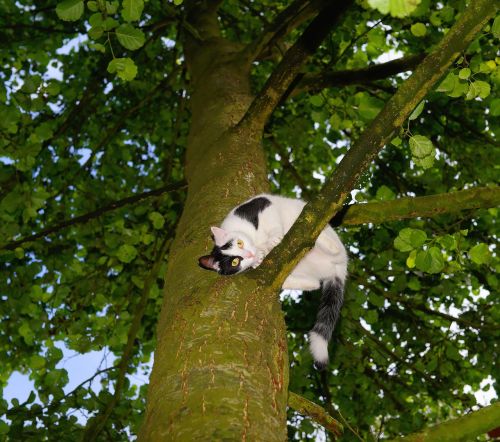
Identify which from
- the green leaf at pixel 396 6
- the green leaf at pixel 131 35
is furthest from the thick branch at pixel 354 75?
the green leaf at pixel 396 6

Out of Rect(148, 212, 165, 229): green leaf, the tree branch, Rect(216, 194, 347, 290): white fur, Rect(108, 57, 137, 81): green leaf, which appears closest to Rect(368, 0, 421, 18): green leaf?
Rect(108, 57, 137, 81): green leaf

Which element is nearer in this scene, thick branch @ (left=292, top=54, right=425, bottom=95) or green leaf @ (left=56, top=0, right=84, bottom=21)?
green leaf @ (left=56, top=0, right=84, bottom=21)

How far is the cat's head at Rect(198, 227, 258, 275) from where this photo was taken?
2557 mm

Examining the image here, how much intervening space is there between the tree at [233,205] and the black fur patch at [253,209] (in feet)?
0.29

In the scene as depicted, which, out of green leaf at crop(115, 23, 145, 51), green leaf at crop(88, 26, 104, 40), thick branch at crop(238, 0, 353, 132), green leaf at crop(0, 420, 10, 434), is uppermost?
thick branch at crop(238, 0, 353, 132)

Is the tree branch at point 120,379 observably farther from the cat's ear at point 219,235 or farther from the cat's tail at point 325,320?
the cat's tail at point 325,320

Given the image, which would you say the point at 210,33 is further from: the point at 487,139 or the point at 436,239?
the point at 436,239

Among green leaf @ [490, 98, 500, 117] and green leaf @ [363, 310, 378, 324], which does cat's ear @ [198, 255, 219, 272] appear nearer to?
green leaf @ [490, 98, 500, 117]

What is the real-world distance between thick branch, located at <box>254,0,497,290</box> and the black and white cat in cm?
97

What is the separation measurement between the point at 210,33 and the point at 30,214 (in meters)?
2.91

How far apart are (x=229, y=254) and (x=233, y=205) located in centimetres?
38

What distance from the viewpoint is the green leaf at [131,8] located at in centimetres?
234

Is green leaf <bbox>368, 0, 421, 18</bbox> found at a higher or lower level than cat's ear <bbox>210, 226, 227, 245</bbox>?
lower

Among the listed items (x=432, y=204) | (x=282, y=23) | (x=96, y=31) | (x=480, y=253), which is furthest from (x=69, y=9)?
(x=480, y=253)
